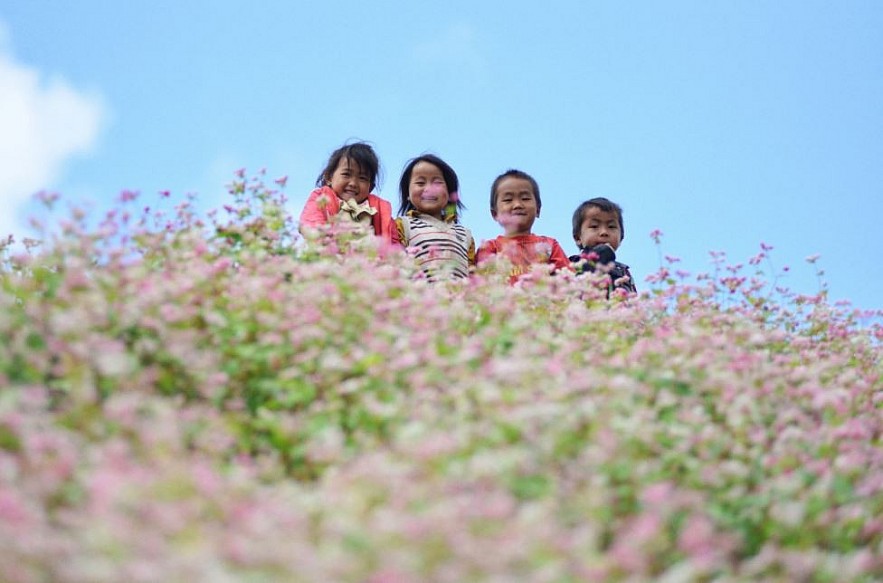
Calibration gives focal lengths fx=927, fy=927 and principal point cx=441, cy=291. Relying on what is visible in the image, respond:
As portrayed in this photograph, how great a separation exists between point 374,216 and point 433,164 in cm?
71

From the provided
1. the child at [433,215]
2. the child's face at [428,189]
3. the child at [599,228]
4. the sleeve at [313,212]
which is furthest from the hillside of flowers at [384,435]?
the child at [599,228]

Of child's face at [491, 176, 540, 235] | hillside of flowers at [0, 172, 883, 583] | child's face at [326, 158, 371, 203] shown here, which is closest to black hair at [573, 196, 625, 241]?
child's face at [491, 176, 540, 235]

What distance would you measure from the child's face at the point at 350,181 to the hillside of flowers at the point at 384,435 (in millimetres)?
2549

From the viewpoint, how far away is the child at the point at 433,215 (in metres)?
7.44

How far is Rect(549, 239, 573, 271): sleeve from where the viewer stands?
7.93 metres

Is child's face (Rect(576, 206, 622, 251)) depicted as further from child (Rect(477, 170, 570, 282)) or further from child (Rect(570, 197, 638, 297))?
child (Rect(477, 170, 570, 282))

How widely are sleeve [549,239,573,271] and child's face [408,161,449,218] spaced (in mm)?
1030

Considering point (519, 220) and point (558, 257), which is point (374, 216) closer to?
point (519, 220)

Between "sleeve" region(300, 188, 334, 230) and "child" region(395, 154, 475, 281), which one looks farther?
"child" region(395, 154, 475, 281)

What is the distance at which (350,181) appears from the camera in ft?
24.7

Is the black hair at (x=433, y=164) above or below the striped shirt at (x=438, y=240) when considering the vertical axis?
above

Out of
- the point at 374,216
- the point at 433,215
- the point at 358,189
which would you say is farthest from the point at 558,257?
the point at 358,189

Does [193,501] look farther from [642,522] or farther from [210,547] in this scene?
[642,522]

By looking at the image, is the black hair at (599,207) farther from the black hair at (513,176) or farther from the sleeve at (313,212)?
the sleeve at (313,212)
